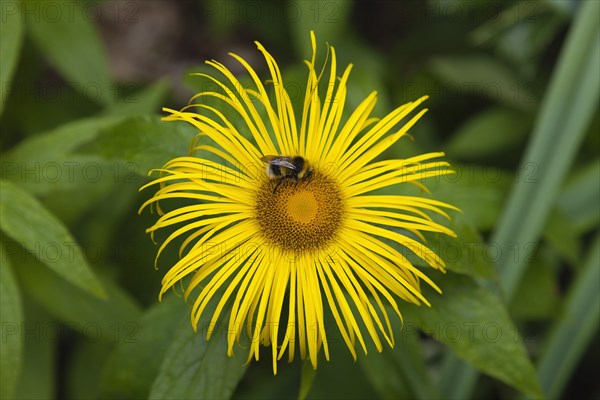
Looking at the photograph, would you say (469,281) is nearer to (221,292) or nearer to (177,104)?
(221,292)

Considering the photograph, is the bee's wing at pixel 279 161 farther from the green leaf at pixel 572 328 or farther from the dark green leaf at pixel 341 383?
the green leaf at pixel 572 328

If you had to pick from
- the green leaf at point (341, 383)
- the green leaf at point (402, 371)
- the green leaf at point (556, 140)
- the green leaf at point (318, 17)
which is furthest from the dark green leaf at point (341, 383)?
the green leaf at point (318, 17)

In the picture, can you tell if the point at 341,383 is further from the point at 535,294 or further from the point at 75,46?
the point at 75,46

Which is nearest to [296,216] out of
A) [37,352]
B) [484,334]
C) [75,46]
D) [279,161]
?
[279,161]

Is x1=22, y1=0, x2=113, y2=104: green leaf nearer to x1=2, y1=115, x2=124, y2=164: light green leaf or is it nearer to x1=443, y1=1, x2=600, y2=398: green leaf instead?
x1=2, y1=115, x2=124, y2=164: light green leaf

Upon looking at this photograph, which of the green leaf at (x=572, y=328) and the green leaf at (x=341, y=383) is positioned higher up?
the green leaf at (x=572, y=328)

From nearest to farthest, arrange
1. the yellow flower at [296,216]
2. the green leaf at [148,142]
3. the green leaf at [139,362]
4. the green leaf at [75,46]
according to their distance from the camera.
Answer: the yellow flower at [296,216], the green leaf at [148,142], the green leaf at [139,362], the green leaf at [75,46]

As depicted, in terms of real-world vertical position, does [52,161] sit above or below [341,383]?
above
